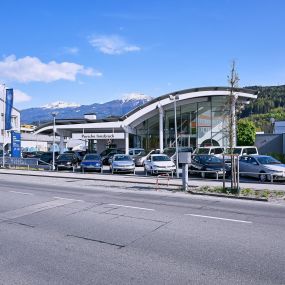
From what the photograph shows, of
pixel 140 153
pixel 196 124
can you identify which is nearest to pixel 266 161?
pixel 140 153

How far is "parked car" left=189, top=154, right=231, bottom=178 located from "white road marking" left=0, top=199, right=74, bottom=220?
1119 centimetres

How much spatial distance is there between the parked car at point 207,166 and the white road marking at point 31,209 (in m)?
11.2

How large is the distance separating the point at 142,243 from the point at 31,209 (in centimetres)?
582

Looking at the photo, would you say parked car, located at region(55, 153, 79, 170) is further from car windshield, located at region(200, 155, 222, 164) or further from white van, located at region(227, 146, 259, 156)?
white van, located at region(227, 146, 259, 156)

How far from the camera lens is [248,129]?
188 feet

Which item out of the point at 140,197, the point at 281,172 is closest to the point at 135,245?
the point at 140,197

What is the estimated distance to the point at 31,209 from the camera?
12141mm

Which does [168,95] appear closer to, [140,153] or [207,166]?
[140,153]

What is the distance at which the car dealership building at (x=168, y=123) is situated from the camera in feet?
139

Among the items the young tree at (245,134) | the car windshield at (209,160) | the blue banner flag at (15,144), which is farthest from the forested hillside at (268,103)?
the car windshield at (209,160)

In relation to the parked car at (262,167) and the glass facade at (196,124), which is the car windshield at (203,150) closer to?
the parked car at (262,167)

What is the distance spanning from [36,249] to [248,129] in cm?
5354

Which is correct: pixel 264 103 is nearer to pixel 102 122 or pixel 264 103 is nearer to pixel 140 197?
pixel 102 122

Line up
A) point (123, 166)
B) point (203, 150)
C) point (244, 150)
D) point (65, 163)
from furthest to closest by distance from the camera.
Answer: point (65, 163) → point (203, 150) → point (244, 150) → point (123, 166)
